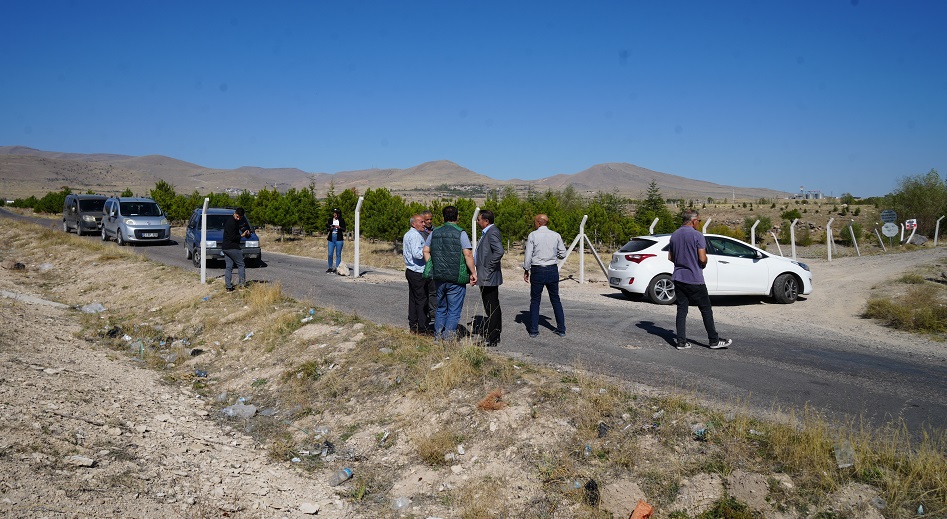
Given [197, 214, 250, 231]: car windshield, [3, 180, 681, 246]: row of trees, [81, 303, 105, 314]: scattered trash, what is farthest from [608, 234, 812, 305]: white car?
[3, 180, 681, 246]: row of trees

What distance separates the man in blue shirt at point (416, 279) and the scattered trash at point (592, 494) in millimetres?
4222

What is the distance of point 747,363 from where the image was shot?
805 cm

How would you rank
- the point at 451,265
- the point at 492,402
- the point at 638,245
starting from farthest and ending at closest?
the point at 638,245 → the point at 451,265 → the point at 492,402

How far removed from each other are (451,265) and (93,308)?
1091 centimetres

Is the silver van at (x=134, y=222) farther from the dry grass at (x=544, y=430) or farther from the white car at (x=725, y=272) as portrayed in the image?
the white car at (x=725, y=272)

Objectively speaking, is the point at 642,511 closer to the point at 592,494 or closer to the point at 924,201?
the point at 592,494

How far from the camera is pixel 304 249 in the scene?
2986 cm

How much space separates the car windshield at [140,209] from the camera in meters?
27.1

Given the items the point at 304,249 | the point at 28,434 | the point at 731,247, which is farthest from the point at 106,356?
the point at 304,249

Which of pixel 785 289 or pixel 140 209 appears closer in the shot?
pixel 785 289

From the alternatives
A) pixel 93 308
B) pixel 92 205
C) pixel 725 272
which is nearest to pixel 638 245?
pixel 725 272

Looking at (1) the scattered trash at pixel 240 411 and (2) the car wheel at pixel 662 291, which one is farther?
(2) the car wheel at pixel 662 291

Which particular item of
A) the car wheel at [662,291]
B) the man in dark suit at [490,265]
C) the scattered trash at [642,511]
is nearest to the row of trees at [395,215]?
the car wheel at [662,291]

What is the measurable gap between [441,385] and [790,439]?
346 cm
